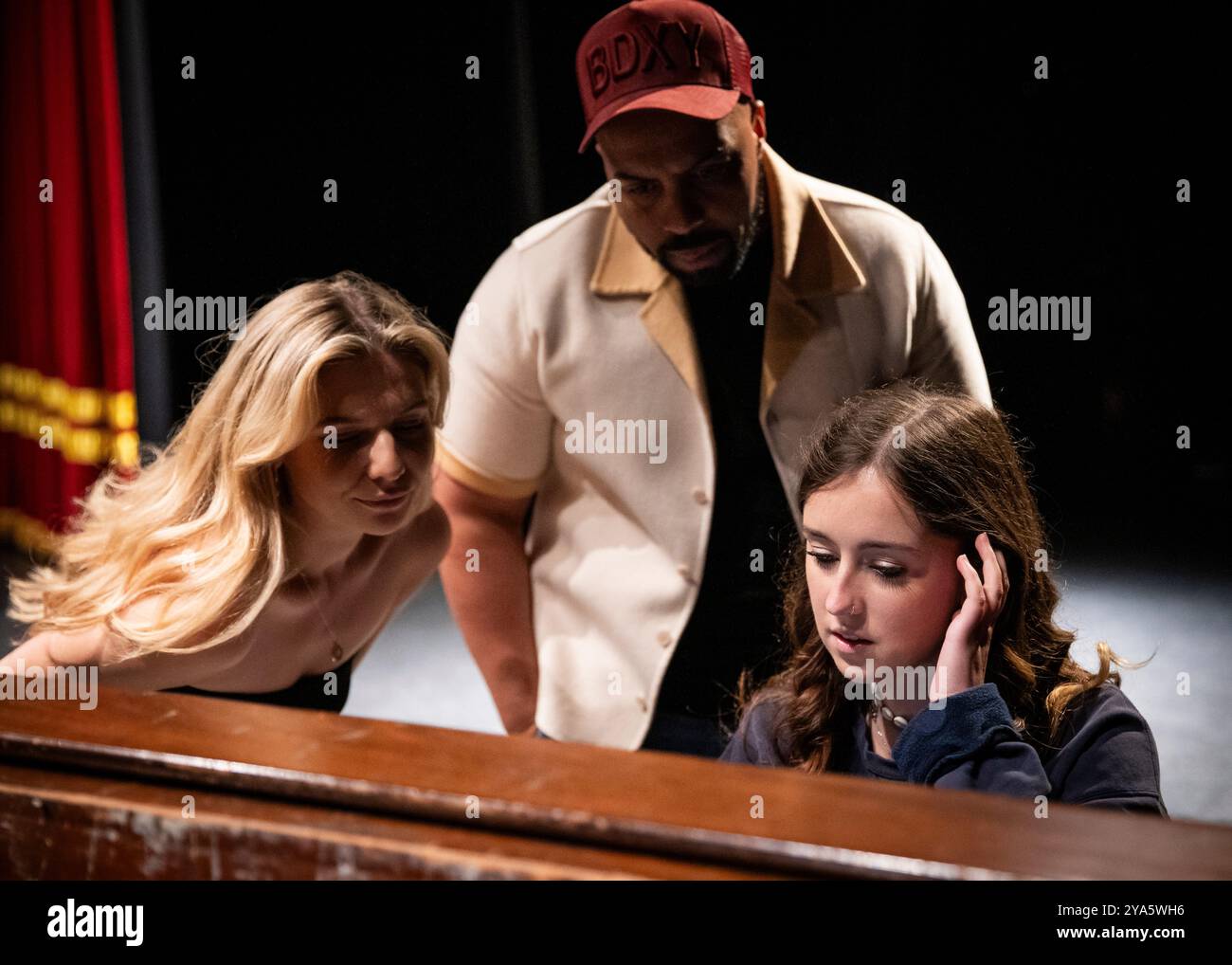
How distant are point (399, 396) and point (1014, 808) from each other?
145 centimetres

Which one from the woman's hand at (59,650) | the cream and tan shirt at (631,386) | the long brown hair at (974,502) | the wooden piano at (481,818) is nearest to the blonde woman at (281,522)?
the woman's hand at (59,650)

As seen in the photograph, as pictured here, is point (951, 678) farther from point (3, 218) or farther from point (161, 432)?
point (3, 218)

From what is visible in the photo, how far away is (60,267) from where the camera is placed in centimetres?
250

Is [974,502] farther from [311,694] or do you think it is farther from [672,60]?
[311,694]

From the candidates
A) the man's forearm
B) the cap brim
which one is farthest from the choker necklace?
the cap brim

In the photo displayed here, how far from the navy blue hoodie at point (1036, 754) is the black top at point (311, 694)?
3.67 feet

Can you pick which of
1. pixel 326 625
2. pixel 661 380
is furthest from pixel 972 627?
pixel 326 625

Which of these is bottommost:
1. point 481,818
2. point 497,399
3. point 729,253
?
point 481,818

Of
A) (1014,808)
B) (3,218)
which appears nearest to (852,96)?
(1014,808)

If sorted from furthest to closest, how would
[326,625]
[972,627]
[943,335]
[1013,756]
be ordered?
[326,625] → [943,335] → [972,627] → [1013,756]

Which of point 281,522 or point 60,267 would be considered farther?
point 60,267

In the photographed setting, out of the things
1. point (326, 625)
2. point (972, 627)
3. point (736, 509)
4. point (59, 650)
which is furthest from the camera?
point (326, 625)

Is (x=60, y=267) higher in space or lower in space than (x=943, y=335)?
higher

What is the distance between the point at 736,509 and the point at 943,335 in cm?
46
